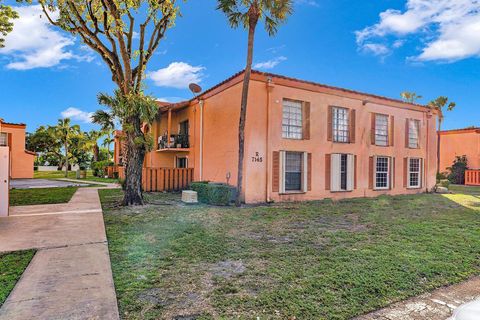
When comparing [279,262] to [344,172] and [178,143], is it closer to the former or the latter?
[344,172]

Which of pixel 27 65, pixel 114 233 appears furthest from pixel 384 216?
pixel 27 65

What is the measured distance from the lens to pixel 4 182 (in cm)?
857

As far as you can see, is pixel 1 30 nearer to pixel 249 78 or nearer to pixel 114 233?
pixel 249 78

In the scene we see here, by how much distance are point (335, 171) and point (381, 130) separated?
449 cm

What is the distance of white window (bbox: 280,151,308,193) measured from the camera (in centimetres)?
1313

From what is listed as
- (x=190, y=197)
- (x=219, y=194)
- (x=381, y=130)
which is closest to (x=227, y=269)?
(x=219, y=194)

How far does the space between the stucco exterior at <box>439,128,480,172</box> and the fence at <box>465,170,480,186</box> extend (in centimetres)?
103

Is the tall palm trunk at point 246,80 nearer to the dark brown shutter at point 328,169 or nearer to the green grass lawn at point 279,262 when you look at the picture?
the green grass lawn at point 279,262

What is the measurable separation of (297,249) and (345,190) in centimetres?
1004

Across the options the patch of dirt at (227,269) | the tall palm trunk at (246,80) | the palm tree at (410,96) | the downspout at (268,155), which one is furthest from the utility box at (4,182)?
the palm tree at (410,96)

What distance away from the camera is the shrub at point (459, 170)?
26.8 m

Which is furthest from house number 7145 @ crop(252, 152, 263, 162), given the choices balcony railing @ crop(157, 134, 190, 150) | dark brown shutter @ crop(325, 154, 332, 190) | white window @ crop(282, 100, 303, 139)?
balcony railing @ crop(157, 134, 190, 150)

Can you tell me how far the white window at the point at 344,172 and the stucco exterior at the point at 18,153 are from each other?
2670 cm

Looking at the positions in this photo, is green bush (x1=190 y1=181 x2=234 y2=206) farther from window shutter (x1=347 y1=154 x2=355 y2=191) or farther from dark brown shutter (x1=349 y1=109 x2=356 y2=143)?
dark brown shutter (x1=349 y1=109 x2=356 y2=143)
